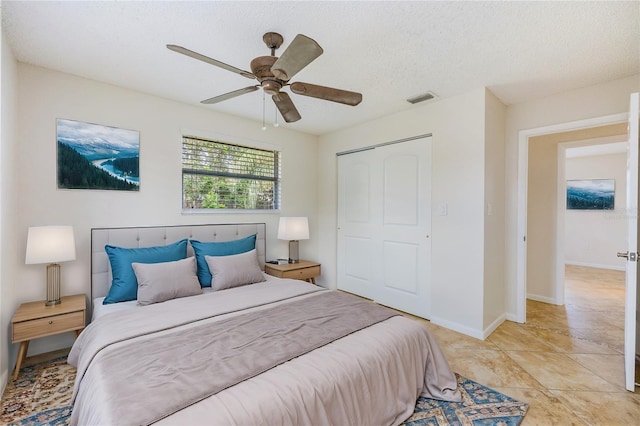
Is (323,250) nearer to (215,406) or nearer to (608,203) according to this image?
(215,406)

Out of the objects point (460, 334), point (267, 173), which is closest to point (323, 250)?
point (267, 173)

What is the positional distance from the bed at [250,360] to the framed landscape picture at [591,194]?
653 cm

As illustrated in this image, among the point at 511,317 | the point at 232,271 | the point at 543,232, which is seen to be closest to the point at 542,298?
the point at 543,232

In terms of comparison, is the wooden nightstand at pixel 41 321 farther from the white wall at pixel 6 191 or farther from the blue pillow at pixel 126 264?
the blue pillow at pixel 126 264

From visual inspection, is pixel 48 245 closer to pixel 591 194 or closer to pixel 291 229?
pixel 291 229

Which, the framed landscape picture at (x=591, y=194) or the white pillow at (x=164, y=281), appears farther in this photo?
the framed landscape picture at (x=591, y=194)

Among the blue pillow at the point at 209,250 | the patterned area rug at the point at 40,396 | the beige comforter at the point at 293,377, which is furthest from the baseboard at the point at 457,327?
the patterned area rug at the point at 40,396

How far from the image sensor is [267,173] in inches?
158

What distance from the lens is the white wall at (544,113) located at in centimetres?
262

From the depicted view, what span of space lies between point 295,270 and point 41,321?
2.33 m

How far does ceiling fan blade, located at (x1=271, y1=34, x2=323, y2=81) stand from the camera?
1.38 meters

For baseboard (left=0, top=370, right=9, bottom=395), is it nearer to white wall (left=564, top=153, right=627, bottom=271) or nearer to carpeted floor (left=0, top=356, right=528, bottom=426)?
carpeted floor (left=0, top=356, right=528, bottom=426)

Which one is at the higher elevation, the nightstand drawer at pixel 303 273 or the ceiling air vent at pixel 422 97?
the ceiling air vent at pixel 422 97

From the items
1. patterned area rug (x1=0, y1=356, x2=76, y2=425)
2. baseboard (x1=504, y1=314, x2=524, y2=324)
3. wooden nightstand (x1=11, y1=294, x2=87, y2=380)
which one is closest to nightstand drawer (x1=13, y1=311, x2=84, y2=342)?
wooden nightstand (x1=11, y1=294, x2=87, y2=380)
